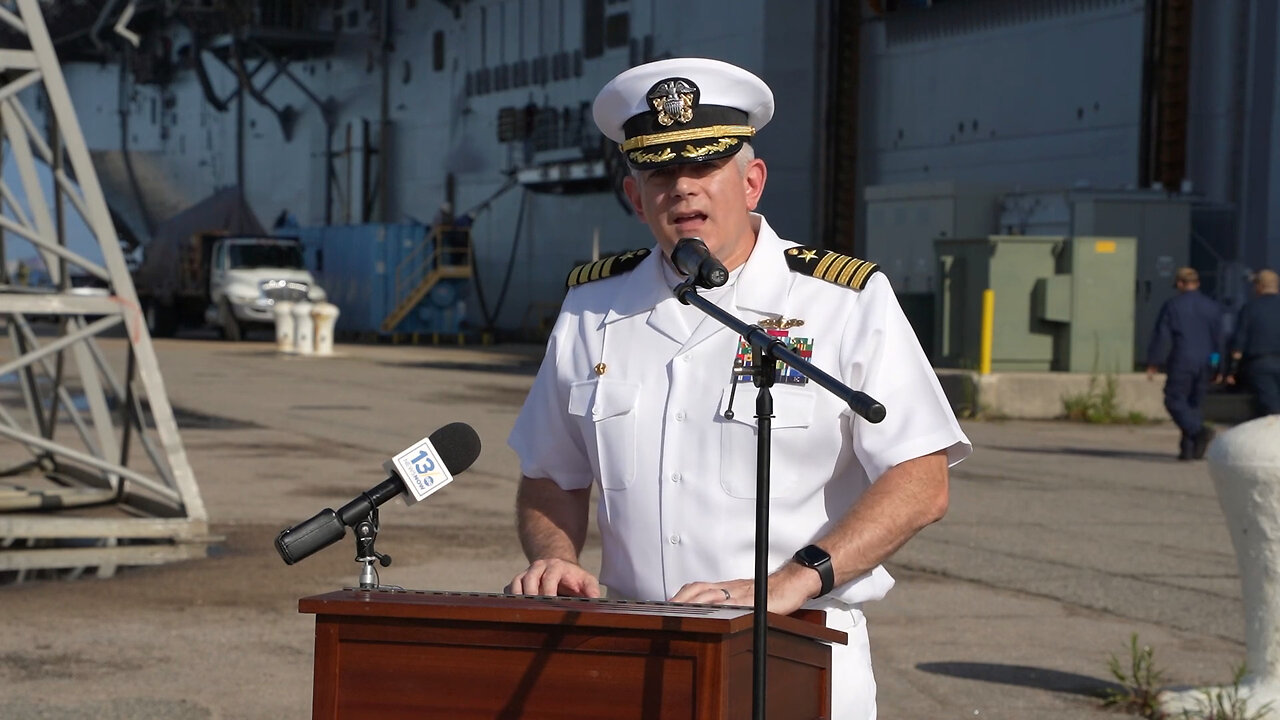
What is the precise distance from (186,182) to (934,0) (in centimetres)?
3305

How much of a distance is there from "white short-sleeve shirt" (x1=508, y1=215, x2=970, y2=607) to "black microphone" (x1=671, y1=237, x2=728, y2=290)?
1.03 feet

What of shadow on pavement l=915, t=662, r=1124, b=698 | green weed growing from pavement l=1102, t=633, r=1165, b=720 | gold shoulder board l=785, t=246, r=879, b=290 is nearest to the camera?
gold shoulder board l=785, t=246, r=879, b=290

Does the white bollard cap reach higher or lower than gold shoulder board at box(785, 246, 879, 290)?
lower

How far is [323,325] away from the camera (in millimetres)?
31422

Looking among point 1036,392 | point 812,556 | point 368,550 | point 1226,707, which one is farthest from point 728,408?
point 1036,392

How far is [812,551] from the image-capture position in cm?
279

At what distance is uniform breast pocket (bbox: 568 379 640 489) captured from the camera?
309cm

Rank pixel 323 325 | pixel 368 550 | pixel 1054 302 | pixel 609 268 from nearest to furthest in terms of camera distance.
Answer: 1. pixel 368 550
2. pixel 609 268
3. pixel 1054 302
4. pixel 323 325

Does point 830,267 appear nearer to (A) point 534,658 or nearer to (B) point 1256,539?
(A) point 534,658

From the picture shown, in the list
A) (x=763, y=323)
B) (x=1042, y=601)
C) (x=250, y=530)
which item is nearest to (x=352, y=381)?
(x=250, y=530)

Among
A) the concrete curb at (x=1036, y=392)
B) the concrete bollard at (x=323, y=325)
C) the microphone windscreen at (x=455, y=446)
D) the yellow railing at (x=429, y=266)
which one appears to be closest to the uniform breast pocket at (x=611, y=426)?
the microphone windscreen at (x=455, y=446)

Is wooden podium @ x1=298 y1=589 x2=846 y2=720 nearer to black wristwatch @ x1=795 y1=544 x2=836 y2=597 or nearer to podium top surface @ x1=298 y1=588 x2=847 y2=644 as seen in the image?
podium top surface @ x1=298 y1=588 x2=847 y2=644

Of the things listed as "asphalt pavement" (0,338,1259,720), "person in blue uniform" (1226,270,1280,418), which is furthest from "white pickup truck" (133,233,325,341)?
"person in blue uniform" (1226,270,1280,418)

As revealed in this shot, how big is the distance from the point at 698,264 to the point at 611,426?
0.62m
